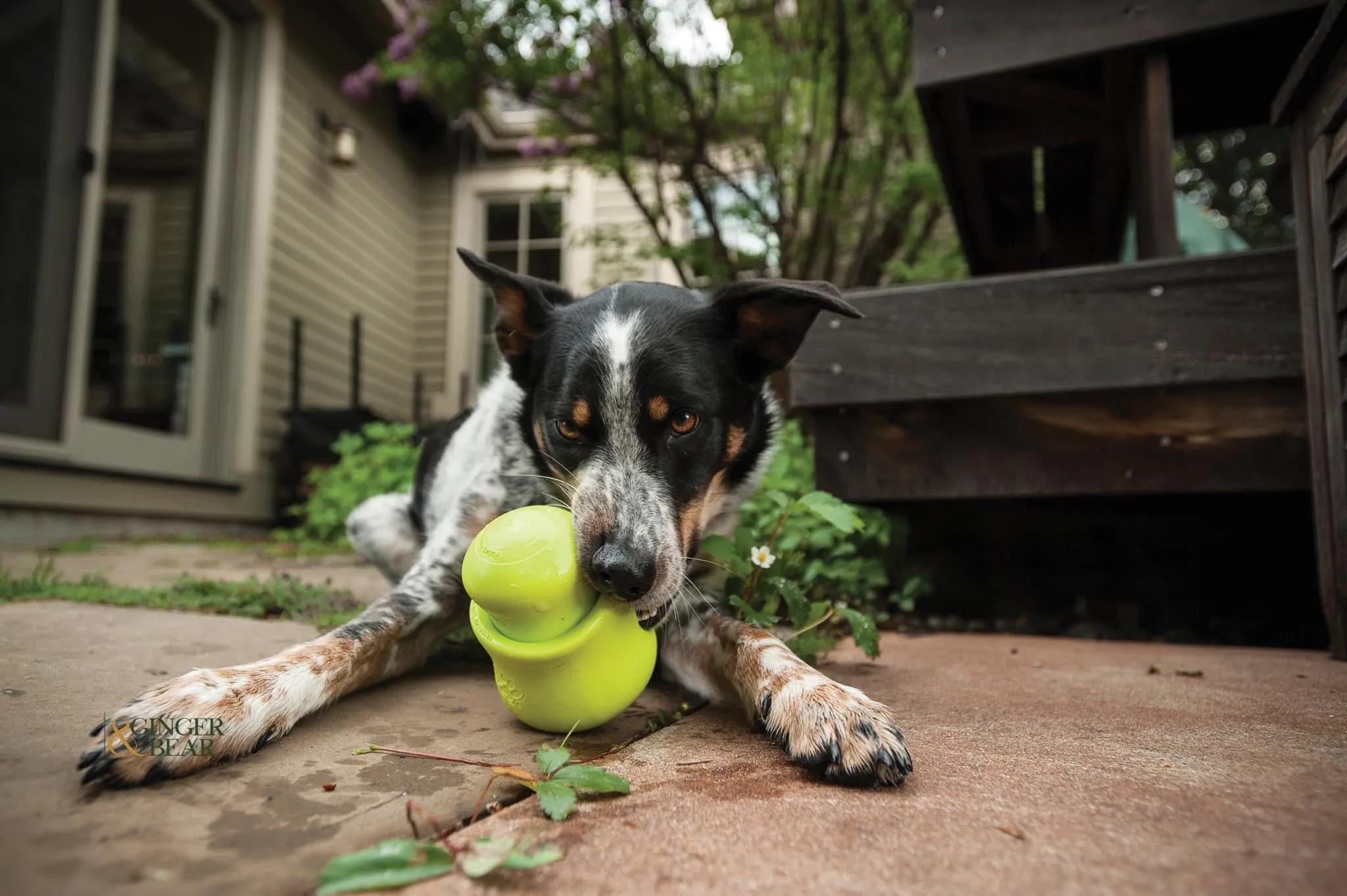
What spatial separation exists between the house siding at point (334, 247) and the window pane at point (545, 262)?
57.4 inches

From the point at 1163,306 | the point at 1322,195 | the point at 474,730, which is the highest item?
the point at 1322,195

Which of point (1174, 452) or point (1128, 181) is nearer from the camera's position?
point (1174, 452)

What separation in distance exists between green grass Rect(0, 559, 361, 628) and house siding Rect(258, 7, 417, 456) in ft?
15.1

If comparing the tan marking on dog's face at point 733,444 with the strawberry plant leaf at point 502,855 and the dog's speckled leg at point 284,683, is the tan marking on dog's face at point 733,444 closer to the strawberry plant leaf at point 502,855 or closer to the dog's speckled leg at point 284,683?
Result: the dog's speckled leg at point 284,683

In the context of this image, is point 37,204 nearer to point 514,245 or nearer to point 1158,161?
point 514,245

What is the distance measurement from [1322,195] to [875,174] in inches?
161

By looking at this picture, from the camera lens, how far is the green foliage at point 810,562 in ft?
7.00

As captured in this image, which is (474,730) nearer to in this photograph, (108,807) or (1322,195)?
(108,807)

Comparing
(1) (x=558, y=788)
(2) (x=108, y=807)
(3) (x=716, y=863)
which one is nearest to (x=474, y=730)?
(1) (x=558, y=788)

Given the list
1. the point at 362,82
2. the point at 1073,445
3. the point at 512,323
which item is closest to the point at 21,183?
the point at 362,82

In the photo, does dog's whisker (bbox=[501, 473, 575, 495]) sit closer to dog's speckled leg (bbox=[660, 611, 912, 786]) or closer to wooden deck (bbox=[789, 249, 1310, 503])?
dog's speckled leg (bbox=[660, 611, 912, 786])

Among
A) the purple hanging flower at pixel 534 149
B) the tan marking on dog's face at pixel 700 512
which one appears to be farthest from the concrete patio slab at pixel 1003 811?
the purple hanging flower at pixel 534 149

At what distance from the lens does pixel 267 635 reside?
7.85 ft

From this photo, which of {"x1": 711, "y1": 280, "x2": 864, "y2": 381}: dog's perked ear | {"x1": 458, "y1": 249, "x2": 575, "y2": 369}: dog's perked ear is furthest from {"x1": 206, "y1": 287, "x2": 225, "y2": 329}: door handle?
{"x1": 711, "y1": 280, "x2": 864, "y2": 381}: dog's perked ear
